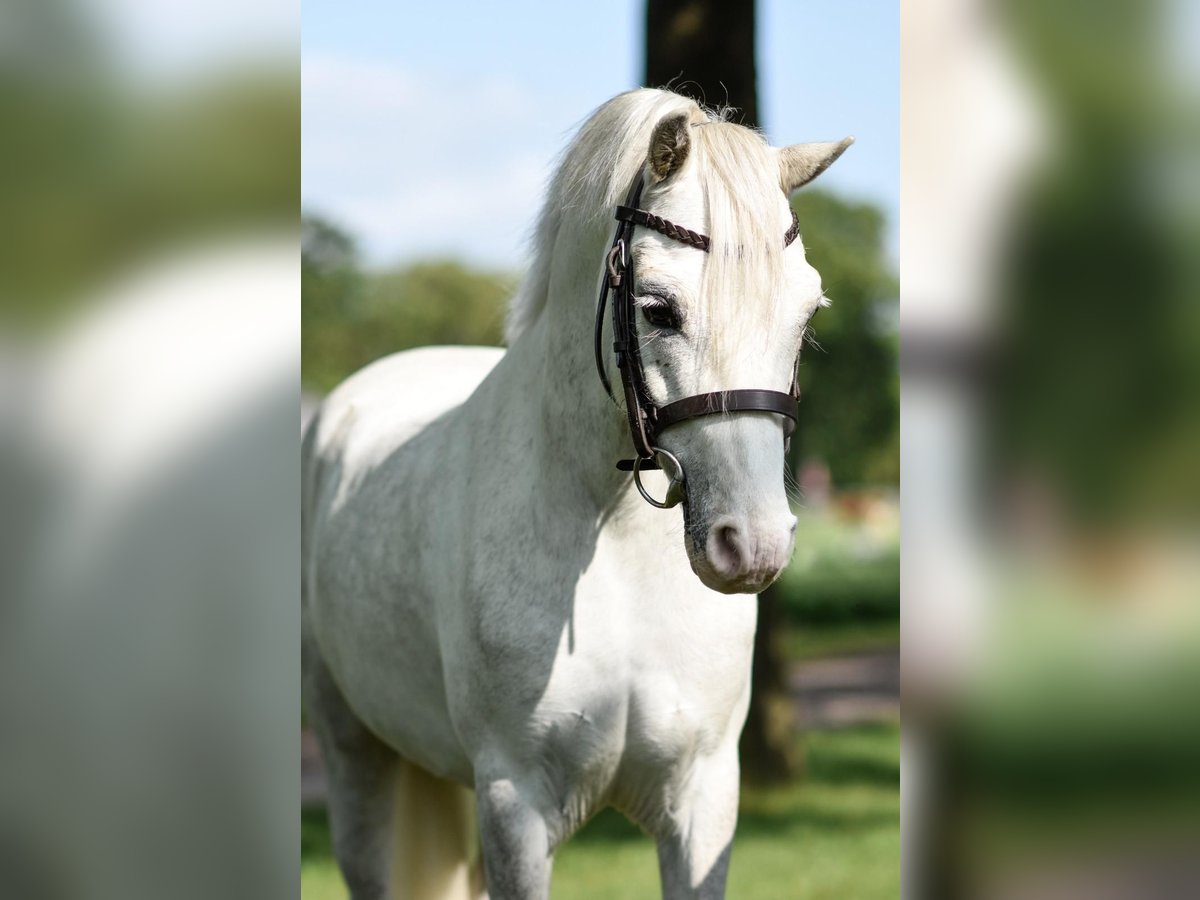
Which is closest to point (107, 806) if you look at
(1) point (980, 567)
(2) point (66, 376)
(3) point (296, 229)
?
(2) point (66, 376)

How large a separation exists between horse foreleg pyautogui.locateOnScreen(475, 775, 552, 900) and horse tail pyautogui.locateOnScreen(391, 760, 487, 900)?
1.31 meters

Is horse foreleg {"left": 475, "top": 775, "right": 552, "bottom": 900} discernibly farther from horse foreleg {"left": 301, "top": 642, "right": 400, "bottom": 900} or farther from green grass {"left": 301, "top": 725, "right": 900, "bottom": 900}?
green grass {"left": 301, "top": 725, "right": 900, "bottom": 900}

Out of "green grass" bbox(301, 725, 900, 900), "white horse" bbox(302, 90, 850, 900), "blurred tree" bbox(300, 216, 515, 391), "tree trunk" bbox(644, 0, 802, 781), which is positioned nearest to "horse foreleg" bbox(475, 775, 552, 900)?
"white horse" bbox(302, 90, 850, 900)

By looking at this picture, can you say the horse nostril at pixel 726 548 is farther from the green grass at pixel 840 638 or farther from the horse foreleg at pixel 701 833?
the green grass at pixel 840 638

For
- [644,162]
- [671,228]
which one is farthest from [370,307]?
[671,228]

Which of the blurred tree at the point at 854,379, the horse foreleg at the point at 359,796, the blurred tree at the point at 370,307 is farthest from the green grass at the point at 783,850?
the blurred tree at the point at 854,379

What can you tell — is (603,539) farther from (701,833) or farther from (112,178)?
(112,178)

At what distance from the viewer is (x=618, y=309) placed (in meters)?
2.12

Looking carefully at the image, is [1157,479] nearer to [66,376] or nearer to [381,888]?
[66,376]

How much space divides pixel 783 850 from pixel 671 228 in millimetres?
4648

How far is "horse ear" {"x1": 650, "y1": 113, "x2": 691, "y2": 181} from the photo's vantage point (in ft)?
6.80

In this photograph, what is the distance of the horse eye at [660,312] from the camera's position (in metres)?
2.03

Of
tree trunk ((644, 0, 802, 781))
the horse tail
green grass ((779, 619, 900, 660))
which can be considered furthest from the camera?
green grass ((779, 619, 900, 660))

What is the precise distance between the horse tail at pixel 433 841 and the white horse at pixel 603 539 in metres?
0.62
